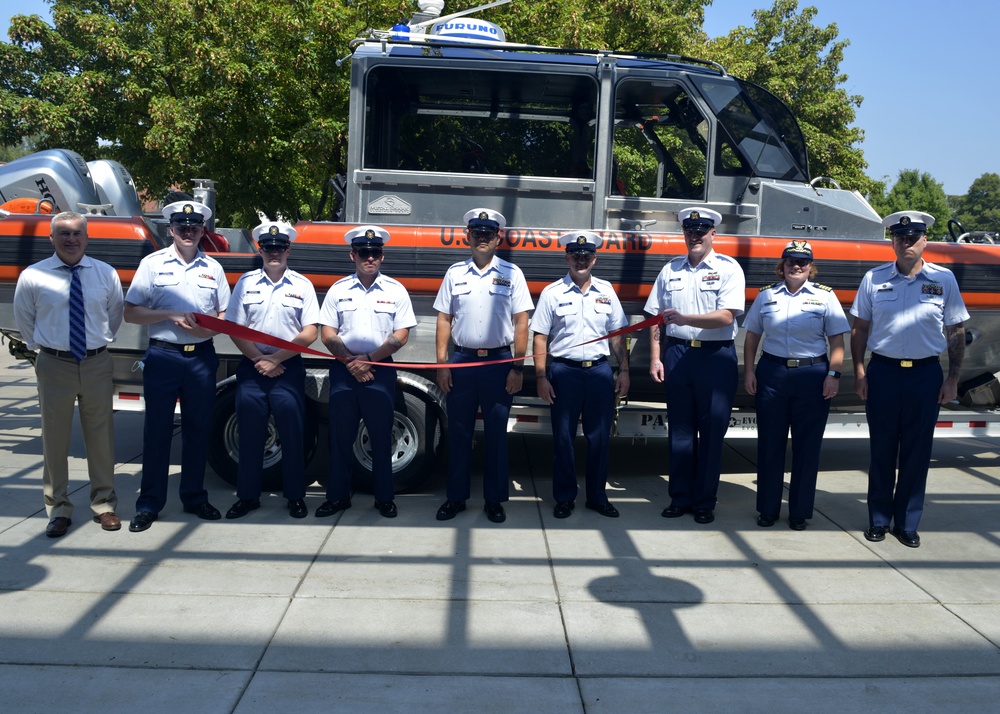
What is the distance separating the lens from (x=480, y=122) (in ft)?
20.0

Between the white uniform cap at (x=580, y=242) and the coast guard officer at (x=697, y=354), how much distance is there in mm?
448

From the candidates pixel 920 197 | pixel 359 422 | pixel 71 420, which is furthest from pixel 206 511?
pixel 920 197

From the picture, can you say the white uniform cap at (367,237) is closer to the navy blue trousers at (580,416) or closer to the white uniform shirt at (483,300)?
the white uniform shirt at (483,300)

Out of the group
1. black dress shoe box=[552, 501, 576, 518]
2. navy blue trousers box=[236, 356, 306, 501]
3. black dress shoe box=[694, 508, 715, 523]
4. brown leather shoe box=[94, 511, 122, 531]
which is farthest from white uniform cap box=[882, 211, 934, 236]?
brown leather shoe box=[94, 511, 122, 531]

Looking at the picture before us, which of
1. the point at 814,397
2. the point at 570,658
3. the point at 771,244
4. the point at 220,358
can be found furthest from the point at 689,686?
the point at 220,358

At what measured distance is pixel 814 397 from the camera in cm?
517

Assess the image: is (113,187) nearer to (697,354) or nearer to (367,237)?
(367,237)

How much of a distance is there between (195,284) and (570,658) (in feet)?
9.70

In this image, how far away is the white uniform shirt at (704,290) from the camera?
17.1 ft

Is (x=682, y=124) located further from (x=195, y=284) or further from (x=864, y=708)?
(x=864, y=708)

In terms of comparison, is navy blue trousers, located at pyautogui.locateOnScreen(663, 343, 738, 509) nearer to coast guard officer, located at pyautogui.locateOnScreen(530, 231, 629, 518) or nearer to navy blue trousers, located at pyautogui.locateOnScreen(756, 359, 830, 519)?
navy blue trousers, located at pyautogui.locateOnScreen(756, 359, 830, 519)

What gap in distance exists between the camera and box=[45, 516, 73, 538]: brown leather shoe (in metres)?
4.94

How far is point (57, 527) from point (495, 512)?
240 centimetres

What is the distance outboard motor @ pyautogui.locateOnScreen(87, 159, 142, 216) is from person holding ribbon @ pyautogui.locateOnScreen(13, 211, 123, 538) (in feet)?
6.66
